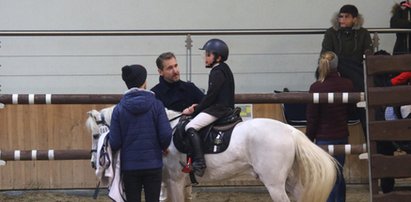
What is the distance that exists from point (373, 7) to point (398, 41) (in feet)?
2.39

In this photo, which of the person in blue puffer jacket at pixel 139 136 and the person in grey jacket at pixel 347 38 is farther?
the person in grey jacket at pixel 347 38

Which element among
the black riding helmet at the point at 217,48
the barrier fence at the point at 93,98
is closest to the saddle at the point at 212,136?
the black riding helmet at the point at 217,48

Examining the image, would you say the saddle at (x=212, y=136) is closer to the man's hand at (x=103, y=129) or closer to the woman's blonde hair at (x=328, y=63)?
the man's hand at (x=103, y=129)

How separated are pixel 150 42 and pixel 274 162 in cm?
370

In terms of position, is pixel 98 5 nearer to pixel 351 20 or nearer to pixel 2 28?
pixel 2 28

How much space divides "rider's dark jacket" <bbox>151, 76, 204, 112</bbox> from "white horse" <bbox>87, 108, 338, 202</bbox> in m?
0.50

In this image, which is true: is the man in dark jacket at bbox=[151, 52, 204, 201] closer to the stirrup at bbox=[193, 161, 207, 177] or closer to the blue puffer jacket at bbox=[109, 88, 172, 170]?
the stirrup at bbox=[193, 161, 207, 177]

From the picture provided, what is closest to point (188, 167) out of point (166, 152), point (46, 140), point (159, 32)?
point (166, 152)

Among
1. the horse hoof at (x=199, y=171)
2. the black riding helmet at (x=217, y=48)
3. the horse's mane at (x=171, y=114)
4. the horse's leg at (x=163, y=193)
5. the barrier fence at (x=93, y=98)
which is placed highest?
the black riding helmet at (x=217, y=48)

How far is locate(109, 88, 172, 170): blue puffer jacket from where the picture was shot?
5.84 m

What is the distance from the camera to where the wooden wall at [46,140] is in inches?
358

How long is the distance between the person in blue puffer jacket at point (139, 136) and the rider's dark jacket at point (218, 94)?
56 cm

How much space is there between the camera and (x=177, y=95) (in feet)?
22.3

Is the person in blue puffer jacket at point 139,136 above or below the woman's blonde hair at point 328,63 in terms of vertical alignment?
below
